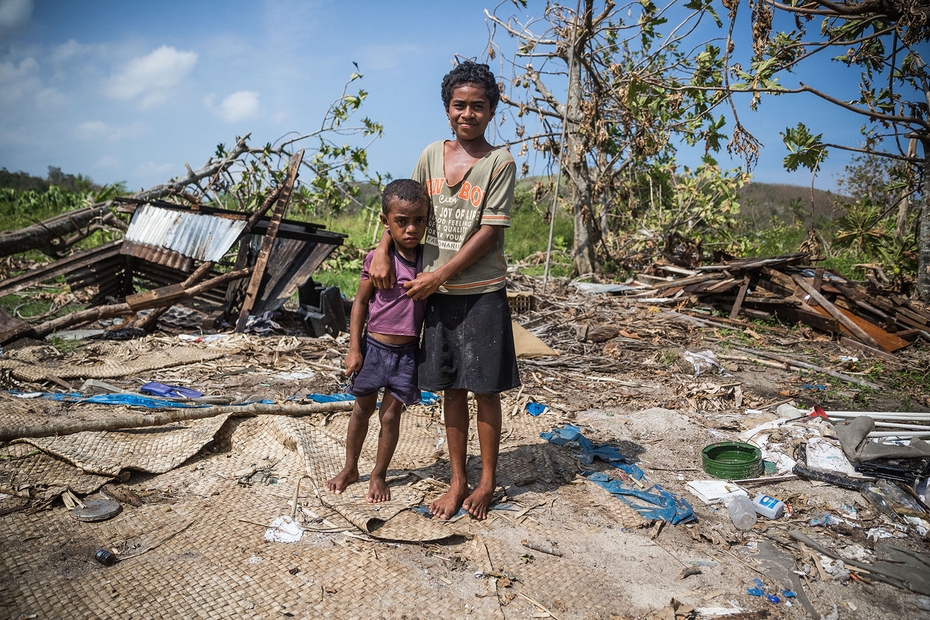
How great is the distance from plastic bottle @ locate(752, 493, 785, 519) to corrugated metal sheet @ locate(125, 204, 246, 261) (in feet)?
19.0

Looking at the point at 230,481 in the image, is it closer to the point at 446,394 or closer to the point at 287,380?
the point at 446,394

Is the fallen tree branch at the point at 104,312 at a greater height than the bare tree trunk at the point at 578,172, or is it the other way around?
the bare tree trunk at the point at 578,172

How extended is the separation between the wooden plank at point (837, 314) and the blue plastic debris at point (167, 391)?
6.44 meters

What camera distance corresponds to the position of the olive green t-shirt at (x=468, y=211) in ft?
8.98

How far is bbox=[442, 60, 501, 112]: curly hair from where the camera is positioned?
271 cm

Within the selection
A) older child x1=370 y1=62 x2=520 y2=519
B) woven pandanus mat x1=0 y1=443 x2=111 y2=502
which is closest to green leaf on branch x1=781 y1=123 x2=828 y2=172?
older child x1=370 y1=62 x2=520 y2=519

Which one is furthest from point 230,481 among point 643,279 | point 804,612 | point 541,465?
point 643,279

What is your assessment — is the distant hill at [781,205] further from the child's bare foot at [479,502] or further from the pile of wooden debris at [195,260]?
the child's bare foot at [479,502]

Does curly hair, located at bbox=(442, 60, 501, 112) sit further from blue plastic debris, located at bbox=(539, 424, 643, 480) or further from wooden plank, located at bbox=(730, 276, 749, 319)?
wooden plank, located at bbox=(730, 276, 749, 319)

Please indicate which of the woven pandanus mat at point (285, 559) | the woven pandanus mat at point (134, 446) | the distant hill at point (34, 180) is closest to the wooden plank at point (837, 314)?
the woven pandanus mat at point (285, 559)

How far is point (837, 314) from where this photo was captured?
263 inches

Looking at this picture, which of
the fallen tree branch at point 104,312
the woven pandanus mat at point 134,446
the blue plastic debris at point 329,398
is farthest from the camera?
the fallen tree branch at point 104,312

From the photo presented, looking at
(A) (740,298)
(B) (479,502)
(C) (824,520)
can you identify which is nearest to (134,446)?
(B) (479,502)

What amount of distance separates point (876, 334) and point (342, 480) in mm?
6017
